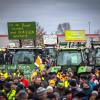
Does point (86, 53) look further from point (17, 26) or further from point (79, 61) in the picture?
point (17, 26)

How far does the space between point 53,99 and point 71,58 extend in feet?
49.8

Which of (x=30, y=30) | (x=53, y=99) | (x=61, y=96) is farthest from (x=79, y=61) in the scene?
(x=53, y=99)

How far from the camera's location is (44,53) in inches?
1189

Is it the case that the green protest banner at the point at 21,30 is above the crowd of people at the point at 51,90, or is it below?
above

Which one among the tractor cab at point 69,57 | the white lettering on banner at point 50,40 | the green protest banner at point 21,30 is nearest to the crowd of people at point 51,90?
the tractor cab at point 69,57

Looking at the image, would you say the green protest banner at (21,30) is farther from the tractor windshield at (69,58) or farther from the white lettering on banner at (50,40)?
the white lettering on banner at (50,40)

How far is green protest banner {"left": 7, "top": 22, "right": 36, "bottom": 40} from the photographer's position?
31322 millimetres

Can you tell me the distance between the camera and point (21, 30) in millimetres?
31672

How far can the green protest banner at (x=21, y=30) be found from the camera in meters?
31.3

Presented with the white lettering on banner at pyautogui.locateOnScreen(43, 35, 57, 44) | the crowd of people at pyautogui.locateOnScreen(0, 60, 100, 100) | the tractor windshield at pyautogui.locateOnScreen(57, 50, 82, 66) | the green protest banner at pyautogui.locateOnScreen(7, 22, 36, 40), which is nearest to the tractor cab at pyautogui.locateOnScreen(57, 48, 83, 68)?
the tractor windshield at pyautogui.locateOnScreen(57, 50, 82, 66)

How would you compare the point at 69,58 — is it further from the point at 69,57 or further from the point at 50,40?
the point at 50,40

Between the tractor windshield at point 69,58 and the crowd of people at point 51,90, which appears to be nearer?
the crowd of people at point 51,90

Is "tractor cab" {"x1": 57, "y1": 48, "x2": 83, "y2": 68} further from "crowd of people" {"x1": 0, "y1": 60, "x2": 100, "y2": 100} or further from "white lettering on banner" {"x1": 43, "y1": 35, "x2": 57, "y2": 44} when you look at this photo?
"white lettering on banner" {"x1": 43, "y1": 35, "x2": 57, "y2": 44}

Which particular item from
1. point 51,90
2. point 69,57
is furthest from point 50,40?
point 51,90
